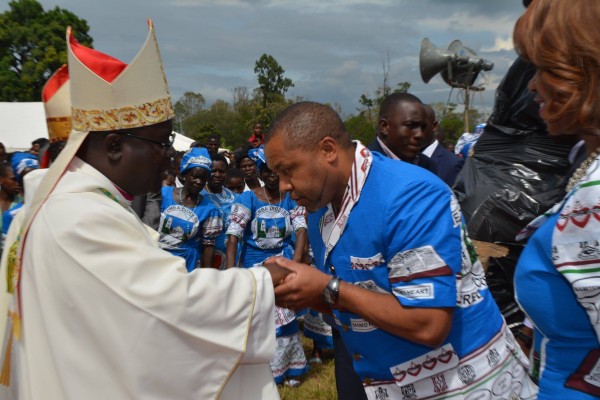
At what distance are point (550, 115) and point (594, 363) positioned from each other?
699mm

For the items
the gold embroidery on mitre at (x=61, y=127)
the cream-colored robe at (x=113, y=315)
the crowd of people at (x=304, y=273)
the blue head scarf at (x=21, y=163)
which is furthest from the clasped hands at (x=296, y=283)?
the blue head scarf at (x=21, y=163)

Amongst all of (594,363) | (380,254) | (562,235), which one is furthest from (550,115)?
(380,254)

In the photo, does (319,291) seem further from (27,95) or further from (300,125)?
(27,95)

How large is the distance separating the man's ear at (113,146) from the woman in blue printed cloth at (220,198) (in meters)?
3.82

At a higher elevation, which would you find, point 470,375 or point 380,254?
point 380,254

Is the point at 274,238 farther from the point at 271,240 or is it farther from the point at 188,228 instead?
the point at 188,228

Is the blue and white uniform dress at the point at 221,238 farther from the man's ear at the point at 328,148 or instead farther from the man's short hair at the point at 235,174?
the man's ear at the point at 328,148

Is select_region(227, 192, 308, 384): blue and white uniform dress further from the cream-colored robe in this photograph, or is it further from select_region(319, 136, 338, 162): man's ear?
the cream-colored robe

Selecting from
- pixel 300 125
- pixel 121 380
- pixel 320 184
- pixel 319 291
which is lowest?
pixel 121 380

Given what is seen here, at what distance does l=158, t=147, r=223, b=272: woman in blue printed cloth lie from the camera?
5.65 metres

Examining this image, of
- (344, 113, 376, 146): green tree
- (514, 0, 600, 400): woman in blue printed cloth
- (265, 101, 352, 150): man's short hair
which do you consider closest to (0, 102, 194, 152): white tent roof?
(344, 113, 376, 146): green tree

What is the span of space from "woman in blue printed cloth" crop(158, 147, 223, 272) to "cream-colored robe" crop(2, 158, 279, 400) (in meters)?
3.64

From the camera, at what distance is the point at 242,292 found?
6.75 ft

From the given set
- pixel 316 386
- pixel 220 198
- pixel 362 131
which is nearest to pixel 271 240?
pixel 220 198
